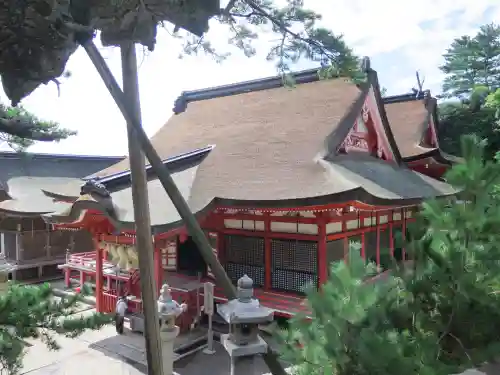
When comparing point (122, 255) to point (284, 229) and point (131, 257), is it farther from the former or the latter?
point (284, 229)

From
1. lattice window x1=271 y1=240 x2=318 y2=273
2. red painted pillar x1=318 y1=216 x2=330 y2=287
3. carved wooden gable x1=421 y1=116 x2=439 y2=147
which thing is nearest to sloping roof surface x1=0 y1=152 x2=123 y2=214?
lattice window x1=271 y1=240 x2=318 y2=273

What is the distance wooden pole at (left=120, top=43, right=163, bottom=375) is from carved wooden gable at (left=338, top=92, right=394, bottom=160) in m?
6.78

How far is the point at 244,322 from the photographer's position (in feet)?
8.53

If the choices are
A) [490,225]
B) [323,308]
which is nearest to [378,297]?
[323,308]

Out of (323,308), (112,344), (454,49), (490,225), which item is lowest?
(112,344)

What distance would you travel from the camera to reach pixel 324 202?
20.5 feet

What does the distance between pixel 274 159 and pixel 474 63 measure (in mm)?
27778

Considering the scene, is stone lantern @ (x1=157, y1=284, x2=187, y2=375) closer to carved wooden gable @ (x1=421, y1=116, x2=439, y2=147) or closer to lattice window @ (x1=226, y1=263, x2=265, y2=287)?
lattice window @ (x1=226, y1=263, x2=265, y2=287)

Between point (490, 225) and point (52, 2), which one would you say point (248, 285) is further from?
point (52, 2)

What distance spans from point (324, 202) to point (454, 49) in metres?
30.8

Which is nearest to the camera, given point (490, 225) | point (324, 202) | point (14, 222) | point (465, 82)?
point (490, 225)

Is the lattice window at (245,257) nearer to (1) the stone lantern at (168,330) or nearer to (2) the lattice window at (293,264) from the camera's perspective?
(2) the lattice window at (293,264)

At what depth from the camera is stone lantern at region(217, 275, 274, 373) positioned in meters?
2.60

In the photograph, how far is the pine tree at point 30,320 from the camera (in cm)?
270
